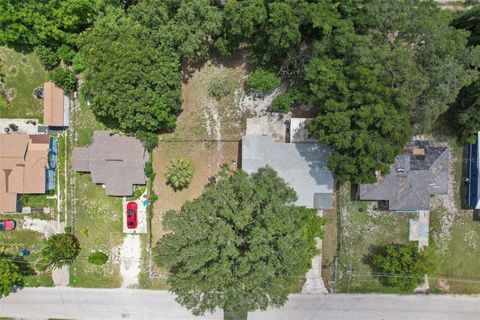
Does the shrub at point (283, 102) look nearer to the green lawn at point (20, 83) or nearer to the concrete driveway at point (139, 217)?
the concrete driveway at point (139, 217)

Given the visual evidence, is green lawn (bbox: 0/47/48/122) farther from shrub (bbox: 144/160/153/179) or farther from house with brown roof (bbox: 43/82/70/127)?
shrub (bbox: 144/160/153/179)

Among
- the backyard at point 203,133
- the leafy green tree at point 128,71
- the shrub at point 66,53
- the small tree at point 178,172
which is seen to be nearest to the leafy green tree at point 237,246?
the small tree at point 178,172

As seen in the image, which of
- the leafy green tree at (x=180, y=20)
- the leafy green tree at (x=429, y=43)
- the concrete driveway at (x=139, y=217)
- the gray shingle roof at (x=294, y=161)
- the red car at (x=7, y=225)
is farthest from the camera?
the concrete driveway at (x=139, y=217)

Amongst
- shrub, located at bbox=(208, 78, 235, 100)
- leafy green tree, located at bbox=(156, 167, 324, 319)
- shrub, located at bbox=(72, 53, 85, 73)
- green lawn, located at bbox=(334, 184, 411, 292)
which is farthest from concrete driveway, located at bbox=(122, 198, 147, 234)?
green lawn, located at bbox=(334, 184, 411, 292)

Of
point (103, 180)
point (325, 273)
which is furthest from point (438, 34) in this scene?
point (103, 180)

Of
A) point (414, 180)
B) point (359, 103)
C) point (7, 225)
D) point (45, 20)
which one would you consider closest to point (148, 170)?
point (7, 225)

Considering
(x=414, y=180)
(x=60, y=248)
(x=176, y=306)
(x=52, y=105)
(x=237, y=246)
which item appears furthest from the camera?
(x=176, y=306)

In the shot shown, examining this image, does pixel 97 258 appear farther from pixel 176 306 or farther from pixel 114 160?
pixel 114 160

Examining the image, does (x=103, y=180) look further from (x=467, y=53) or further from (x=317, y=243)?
(x=467, y=53)
